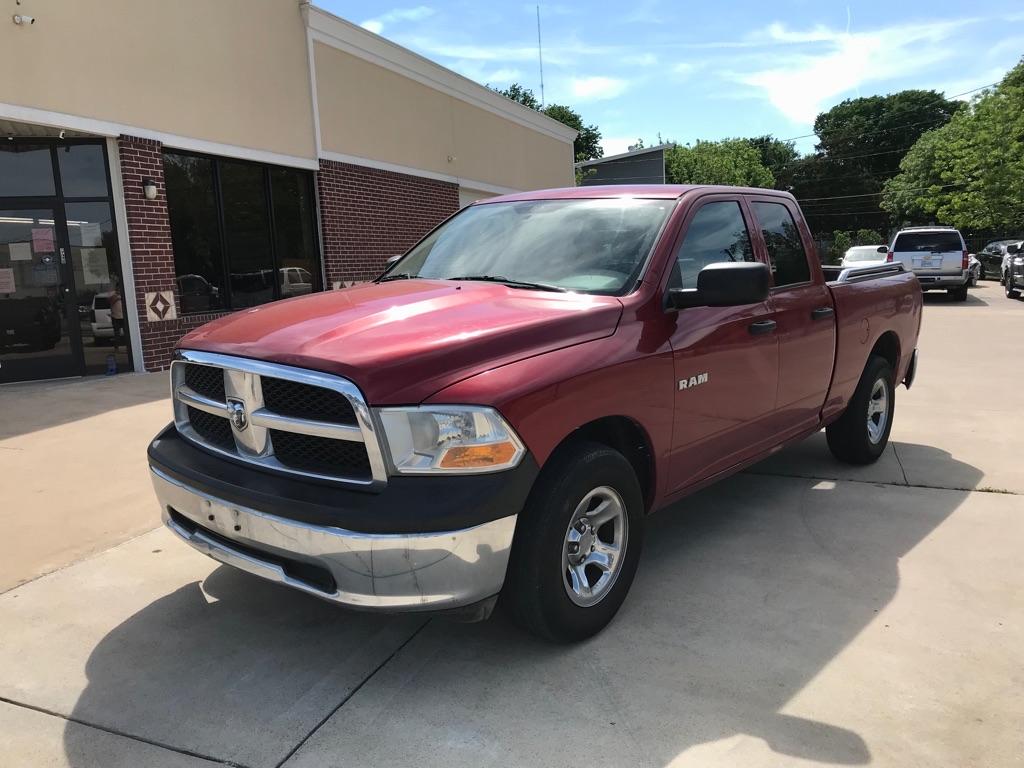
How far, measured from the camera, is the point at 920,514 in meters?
4.60

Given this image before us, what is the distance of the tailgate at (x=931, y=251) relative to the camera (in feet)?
66.0

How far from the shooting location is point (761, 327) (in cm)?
397

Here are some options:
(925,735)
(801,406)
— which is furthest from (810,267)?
(925,735)

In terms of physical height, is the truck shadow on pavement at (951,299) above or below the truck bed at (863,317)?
below

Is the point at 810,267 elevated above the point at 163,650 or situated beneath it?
elevated above

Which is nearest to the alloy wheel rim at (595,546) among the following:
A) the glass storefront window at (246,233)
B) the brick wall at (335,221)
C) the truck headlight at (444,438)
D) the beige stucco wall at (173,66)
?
the truck headlight at (444,438)

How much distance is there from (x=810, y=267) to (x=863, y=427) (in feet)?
4.56

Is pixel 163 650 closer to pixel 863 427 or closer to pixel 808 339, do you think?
pixel 808 339

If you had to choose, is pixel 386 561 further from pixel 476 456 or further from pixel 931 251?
pixel 931 251

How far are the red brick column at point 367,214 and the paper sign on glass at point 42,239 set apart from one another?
4650 mm

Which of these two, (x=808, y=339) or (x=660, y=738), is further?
(x=808, y=339)

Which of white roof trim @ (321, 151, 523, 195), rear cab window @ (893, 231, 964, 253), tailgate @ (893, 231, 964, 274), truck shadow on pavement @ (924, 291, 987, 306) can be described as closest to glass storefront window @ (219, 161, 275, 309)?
white roof trim @ (321, 151, 523, 195)

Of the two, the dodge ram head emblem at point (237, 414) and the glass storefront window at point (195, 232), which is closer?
the dodge ram head emblem at point (237, 414)

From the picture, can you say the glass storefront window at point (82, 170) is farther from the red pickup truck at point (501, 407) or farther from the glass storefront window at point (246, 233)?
the red pickup truck at point (501, 407)
